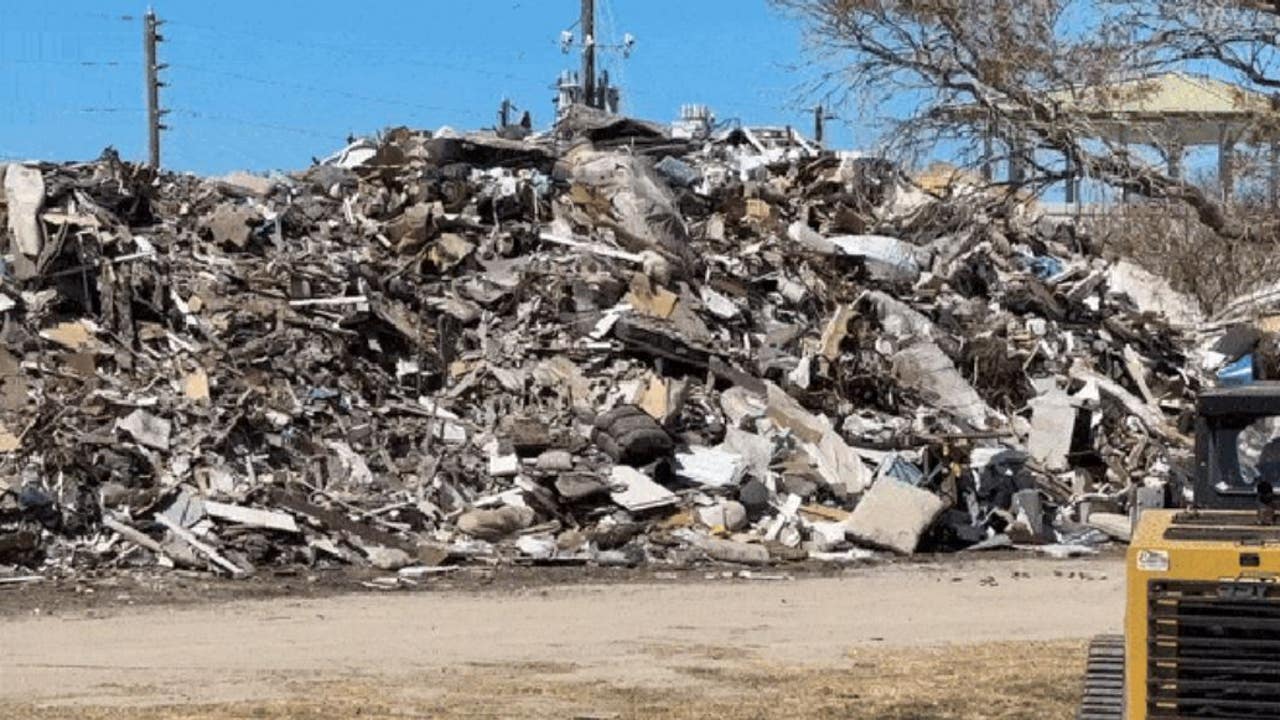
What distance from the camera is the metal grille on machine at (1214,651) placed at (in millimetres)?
6969

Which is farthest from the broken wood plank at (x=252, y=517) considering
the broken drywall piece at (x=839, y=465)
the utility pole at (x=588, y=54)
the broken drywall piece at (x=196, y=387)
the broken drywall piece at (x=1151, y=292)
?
the utility pole at (x=588, y=54)

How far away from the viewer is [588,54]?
3931 cm

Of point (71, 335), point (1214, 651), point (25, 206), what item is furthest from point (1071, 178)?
point (25, 206)

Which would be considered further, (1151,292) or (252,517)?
(1151,292)

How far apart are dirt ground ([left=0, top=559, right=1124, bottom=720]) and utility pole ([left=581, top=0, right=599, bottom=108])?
20.2m

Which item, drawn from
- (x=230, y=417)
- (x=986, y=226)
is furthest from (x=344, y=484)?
(x=986, y=226)

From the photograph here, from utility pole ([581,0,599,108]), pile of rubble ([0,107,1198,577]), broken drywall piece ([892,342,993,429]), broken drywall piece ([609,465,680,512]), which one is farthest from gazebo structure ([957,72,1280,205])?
utility pole ([581,0,599,108])

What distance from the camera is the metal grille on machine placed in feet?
22.9

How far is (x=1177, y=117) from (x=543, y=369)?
11.7 metres

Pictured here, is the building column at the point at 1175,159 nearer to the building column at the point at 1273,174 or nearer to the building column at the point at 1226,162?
the building column at the point at 1226,162

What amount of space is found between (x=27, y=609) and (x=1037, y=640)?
859 centimetres

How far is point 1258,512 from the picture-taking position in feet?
25.7

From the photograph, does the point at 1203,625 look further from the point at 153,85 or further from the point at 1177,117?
the point at 153,85

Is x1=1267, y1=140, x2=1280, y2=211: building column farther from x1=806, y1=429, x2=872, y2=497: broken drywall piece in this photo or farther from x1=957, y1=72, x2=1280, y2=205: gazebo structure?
x1=806, y1=429, x2=872, y2=497: broken drywall piece
